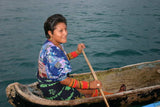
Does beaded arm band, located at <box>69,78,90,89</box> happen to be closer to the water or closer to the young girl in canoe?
the young girl in canoe

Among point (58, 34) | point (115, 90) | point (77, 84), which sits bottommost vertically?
point (115, 90)

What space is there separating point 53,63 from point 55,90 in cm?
60

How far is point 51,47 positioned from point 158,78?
12.6ft

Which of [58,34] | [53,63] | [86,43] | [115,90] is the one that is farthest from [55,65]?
[86,43]

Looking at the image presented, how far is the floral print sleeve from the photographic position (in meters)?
2.45

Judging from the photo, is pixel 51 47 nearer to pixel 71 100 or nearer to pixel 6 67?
pixel 71 100

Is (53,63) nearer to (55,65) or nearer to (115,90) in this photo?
(55,65)

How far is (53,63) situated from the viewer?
2443mm

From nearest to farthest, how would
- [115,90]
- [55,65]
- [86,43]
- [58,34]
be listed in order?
[55,65], [58,34], [115,90], [86,43]

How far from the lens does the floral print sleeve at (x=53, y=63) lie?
2.45 meters

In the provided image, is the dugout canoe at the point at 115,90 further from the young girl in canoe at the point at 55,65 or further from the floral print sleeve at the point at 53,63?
the floral print sleeve at the point at 53,63

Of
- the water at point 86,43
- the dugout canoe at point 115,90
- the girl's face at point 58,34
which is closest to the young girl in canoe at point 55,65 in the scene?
the girl's face at point 58,34

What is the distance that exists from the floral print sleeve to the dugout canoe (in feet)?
1.71

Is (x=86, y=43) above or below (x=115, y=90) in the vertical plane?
above
